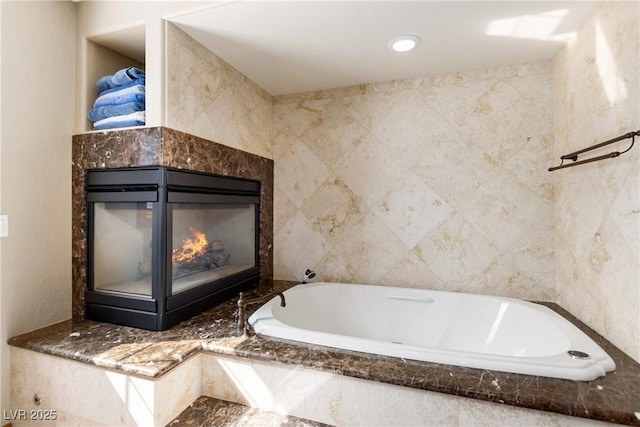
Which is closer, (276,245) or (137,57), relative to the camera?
(137,57)

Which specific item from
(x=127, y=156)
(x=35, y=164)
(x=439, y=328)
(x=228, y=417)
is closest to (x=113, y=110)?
(x=127, y=156)

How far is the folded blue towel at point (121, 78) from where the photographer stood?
1679 mm

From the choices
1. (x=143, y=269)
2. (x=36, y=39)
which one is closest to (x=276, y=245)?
(x=143, y=269)

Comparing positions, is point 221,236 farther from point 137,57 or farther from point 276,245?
point 137,57

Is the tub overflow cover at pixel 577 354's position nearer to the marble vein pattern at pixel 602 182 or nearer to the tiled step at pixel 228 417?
the marble vein pattern at pixel 602 182

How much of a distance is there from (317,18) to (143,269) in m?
1.64

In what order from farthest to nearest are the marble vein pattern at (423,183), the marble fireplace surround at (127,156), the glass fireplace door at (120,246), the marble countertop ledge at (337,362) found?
the marble vein pattern at (423,183) < the glass fireplace door at (120,246) < the marble fireplace surround at (127,156) < the marble countertop ledge at (337,362)

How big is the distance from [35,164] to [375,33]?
1.94 metres

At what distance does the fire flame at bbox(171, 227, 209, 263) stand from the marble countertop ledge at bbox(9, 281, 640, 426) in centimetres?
36

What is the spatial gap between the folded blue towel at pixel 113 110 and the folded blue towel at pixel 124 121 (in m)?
0.03

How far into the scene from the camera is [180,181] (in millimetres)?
1694

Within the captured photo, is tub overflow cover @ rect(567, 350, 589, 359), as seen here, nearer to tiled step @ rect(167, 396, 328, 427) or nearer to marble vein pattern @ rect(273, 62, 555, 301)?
marble vein pattern @ rect(273, 62, 555, 301)

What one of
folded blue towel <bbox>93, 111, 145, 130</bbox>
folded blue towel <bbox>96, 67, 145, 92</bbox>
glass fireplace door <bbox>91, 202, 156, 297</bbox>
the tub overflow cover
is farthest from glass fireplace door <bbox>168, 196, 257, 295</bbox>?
the tub overflow cover

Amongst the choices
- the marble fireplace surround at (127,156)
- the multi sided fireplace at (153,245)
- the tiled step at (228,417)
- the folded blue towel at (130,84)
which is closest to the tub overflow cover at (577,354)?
the tiled step at (228,417)
